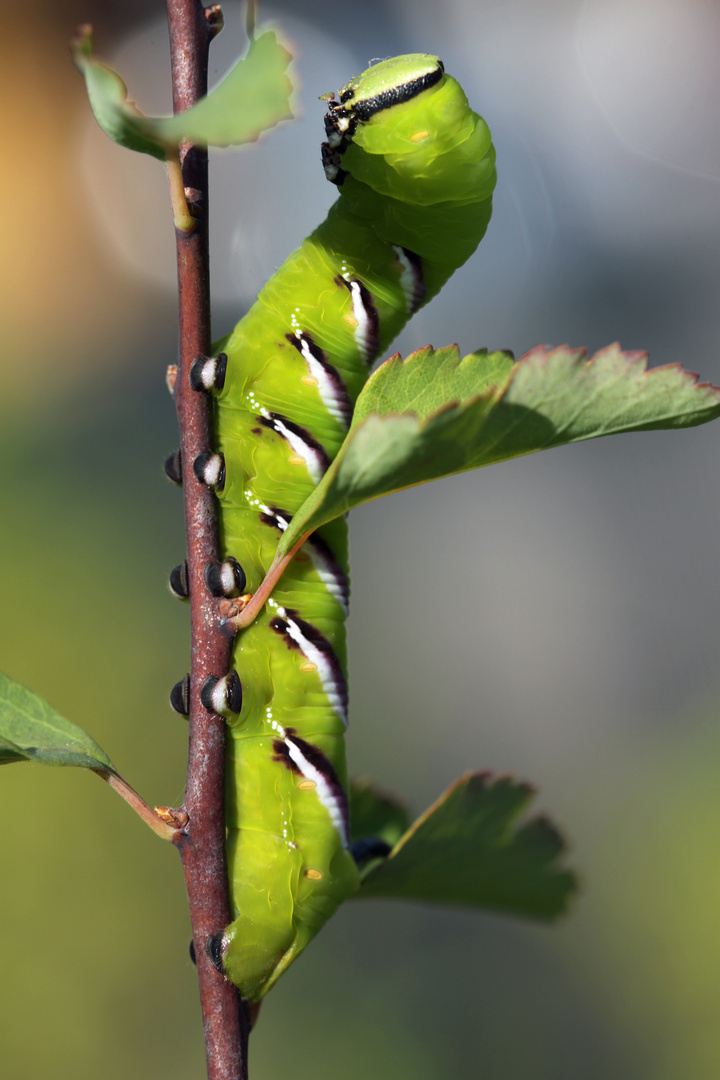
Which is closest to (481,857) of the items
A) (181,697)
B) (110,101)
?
(181,697)

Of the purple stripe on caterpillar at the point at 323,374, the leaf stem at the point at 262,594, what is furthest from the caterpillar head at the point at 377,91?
the leaf stem at the point at 262,594

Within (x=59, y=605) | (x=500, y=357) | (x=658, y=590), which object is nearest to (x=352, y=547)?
(x=658, y=590)

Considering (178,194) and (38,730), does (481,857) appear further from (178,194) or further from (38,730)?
(178,194)

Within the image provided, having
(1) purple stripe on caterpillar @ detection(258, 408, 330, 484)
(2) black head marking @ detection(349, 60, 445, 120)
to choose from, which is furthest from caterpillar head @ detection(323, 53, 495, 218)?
(1) purple stripe on caterpillar @ detection(258, 408, 330, 484)

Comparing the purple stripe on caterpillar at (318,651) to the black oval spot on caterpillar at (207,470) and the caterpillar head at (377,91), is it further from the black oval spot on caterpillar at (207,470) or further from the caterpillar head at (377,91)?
the caterpillar head at (377,91)

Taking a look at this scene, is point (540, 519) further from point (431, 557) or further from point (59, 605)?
point (59, 605)
